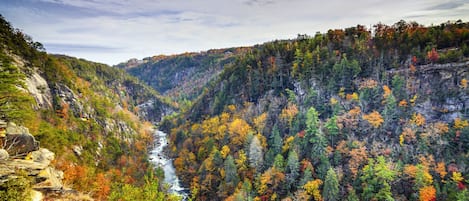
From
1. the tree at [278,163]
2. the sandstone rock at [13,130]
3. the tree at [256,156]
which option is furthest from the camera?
the tree at [256,156]

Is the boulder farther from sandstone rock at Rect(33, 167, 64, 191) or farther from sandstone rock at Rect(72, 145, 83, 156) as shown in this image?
sandstone rock at Rect(72, 145, 83, 156)

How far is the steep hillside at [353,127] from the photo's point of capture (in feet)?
246

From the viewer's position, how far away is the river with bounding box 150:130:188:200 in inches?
3986

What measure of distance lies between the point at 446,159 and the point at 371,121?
21.1m

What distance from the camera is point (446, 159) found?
74.6m

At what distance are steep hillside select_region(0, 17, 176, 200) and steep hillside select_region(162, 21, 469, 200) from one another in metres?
26.8

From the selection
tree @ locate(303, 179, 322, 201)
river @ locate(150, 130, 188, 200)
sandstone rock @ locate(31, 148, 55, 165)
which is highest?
sandstone rock @ locate(31, 148, 55, 165)

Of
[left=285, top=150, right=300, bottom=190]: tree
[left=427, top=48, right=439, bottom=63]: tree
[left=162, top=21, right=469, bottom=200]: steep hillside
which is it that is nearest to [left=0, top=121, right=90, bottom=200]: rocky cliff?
[left=162, top=21, right=469, bottom=200]: steep hillside

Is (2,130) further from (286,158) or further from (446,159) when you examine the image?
(446,159)

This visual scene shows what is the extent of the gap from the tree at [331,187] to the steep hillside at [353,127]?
0.83 feet

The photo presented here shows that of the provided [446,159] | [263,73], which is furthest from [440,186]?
[263,73]

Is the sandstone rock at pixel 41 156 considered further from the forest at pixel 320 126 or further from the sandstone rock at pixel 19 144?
the forest at pixel 320 126

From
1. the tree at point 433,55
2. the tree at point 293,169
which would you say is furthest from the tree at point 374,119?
the tree at point 293,169

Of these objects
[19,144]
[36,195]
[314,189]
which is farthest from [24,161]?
[314,189]
